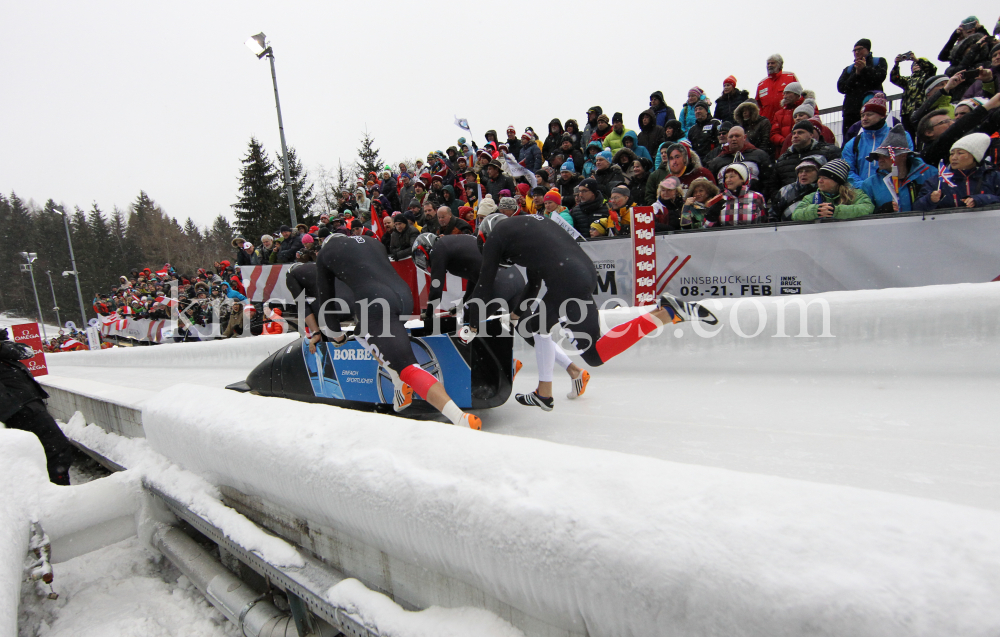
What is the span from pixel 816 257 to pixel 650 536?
355cm

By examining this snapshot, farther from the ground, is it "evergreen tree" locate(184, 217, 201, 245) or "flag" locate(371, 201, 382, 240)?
"evergreen tree" locate(184, 217, 201, 245)

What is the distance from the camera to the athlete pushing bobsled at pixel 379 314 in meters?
2.50

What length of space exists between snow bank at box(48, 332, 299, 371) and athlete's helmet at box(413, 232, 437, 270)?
293cm

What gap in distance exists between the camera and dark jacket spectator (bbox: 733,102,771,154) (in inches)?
208

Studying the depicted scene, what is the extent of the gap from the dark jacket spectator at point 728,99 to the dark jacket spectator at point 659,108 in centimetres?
60

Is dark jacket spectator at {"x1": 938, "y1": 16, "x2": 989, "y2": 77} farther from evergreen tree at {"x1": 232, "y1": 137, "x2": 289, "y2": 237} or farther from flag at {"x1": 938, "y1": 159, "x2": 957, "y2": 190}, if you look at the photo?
evergreen tree at {"x1": 232, "y1": 137, "x2": 289, "y2": 237}

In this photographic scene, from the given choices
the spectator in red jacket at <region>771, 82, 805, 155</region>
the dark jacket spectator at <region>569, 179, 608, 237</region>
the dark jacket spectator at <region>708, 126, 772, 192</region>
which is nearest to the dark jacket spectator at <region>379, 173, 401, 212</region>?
the dark jacket spectator at <region>569, 179, 608, 237</region>

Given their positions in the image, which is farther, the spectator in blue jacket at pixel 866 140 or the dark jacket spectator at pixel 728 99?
the dark jacket spectator at pixel 728 99

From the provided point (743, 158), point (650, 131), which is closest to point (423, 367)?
point (743, 158)

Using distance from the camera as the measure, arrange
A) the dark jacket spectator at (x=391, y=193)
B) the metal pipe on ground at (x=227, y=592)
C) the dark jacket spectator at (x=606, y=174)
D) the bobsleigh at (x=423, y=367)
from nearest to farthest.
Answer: the metal pipe on ground at (x=227, y=592) < the bobsleigh at (x=423, y=367) < the dark jacket spectator at (x=606, y=174) < the dark jacket spectator at (x=391, y=193)

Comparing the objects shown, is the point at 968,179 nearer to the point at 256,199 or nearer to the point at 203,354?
the point at 203,354

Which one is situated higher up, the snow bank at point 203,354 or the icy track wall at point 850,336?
the icy track wall at point 850,336

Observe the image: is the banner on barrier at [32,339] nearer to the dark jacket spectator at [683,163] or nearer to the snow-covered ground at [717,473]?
the snow-covered ground at [717,473]

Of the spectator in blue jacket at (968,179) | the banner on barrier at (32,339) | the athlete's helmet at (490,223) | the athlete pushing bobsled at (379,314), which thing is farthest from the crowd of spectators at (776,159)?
the banner on barrier at (32,339)
